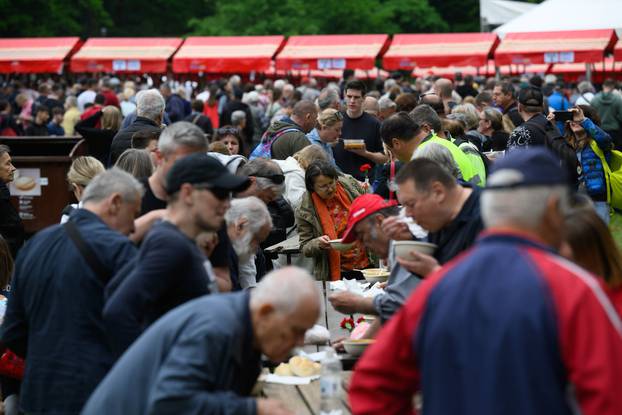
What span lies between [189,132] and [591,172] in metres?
6.09

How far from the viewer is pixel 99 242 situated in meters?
4.55

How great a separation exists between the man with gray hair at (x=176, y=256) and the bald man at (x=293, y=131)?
6.15 meters

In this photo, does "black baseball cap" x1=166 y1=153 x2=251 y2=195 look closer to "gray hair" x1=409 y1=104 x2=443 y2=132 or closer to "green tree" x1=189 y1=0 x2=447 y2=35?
"gray hair" x1=409 y1=104 x2=443 y2=132

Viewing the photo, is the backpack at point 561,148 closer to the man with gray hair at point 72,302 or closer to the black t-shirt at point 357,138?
the black t-shirt at point 357,138

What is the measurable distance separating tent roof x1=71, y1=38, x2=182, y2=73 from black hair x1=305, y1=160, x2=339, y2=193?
18459mm

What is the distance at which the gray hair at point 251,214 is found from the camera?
538cm

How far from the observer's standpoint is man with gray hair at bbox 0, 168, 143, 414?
14.9 feet

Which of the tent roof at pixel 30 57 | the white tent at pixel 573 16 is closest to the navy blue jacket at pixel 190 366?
the white tent at pixel 573 16

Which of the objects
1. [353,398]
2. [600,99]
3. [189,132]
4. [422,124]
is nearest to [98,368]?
[189,132]

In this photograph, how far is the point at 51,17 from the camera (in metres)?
47.8

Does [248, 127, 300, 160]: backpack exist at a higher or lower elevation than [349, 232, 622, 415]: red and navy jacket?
lower

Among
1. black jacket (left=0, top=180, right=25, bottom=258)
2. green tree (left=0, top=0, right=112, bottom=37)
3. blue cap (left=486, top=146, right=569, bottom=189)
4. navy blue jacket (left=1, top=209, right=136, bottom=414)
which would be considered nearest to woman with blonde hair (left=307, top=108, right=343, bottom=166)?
black jacket (left=0, top=180, right=25, bottom=258)

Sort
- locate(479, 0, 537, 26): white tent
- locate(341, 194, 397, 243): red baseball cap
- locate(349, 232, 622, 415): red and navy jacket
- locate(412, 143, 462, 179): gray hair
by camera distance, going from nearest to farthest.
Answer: locate(349, 232, 622, 415): red and navy jacket, locate(341, 194, 397, 243): red baseball cap, locate(412, 143, 462, 179): gray hair, locate(479, 0, 537, 26): white tent

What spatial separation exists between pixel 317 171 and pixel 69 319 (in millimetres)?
4027
